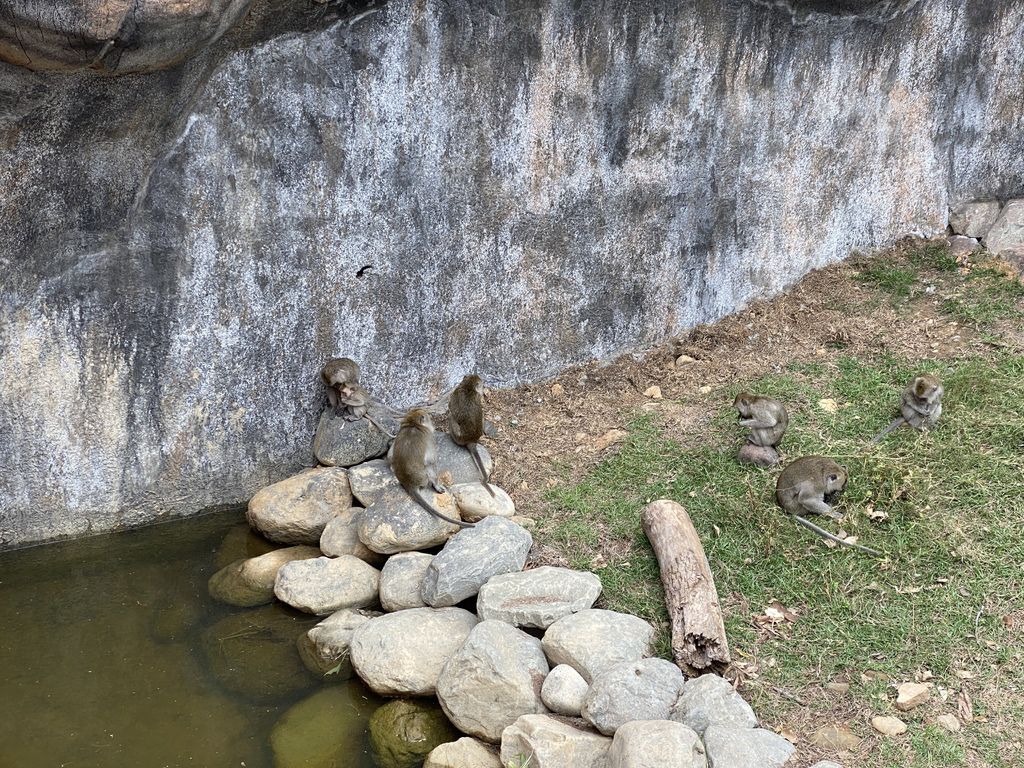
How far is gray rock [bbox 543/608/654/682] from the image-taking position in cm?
514

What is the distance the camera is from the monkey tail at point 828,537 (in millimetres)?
5566

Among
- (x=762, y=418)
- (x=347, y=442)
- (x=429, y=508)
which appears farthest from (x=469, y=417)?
(x=762, y=418)

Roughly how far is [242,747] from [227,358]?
2.72m

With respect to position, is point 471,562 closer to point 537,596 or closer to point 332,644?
point 537,596

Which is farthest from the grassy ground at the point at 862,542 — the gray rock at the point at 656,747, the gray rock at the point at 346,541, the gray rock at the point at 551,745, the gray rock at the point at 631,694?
the gray rock at the point at 346,541

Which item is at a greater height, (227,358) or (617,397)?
(227,358)

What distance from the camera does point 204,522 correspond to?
23.3 ft

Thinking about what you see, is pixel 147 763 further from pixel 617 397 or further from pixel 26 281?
→ pixel 617 397

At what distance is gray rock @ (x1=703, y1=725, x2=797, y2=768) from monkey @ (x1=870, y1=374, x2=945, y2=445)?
2.54 m

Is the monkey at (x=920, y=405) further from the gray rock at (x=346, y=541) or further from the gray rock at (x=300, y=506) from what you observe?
the gray rock at (x=300, y=506)

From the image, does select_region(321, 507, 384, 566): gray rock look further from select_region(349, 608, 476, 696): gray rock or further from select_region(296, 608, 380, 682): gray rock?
select_region(349, 608, 476, 696): gray rock

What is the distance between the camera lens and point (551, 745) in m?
4.72

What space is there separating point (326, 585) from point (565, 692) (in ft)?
6.11

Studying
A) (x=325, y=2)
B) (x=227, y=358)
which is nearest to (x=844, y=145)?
(x=325, y=2)
